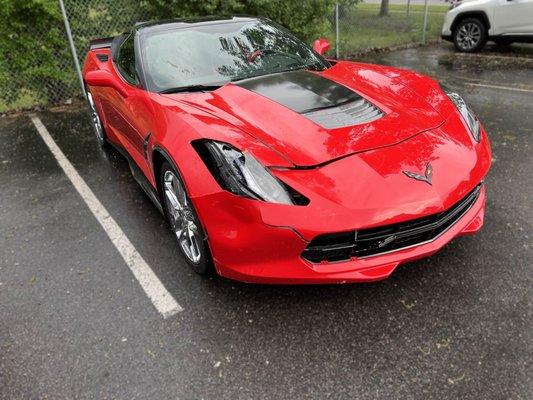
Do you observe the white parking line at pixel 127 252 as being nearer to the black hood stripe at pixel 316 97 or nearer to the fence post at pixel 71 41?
the black hood stripe at pixel 316 97

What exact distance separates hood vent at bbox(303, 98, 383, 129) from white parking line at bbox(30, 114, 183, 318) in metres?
1.40

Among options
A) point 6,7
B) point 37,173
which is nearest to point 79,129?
point 37,173

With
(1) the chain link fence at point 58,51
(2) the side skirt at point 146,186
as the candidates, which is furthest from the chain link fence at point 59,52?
(2) the side skirt at point 146,186

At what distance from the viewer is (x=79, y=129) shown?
5.97 meters

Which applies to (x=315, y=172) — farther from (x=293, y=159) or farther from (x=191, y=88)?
(x=191, y=88)

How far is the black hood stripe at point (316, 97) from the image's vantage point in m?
2.75

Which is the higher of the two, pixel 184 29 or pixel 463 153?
pixel 184 29

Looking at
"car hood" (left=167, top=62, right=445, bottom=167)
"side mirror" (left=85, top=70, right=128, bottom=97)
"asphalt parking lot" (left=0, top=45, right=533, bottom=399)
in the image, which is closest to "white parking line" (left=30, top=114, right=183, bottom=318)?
"asphalt parking lot" (left=0, top=45, right=533, bottom=399)

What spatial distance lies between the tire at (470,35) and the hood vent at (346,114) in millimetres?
7401

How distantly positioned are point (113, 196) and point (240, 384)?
2484 millimetres

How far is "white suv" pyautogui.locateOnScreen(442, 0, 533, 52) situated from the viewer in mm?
8180

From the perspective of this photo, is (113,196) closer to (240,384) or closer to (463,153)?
(240,384)

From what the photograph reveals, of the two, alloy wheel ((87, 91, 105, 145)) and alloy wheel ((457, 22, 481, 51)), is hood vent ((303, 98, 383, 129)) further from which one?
alloy wheel ((457, 22, 481, 51))

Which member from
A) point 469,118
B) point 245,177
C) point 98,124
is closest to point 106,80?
point 98,124
